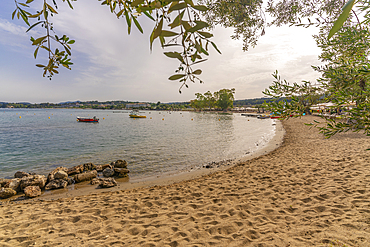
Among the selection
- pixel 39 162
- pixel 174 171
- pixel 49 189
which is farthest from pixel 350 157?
pixel 39 162

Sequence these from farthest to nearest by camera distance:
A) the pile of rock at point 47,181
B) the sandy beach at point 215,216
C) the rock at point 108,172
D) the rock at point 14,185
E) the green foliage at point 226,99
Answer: the green foliage at point 226,99, the rock at point 108,172, the rock at point 14,185, the pile of rock at point 47,181, the sandy beach at point 215,216

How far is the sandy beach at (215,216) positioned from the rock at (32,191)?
2.61 ft

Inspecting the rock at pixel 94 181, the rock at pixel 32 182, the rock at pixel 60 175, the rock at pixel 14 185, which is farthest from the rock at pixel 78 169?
the rock at pixel 14 185

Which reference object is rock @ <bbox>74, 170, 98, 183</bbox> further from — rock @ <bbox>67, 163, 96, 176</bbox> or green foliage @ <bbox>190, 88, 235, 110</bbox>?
green foliage @ <bbox>190, 88, 235, 110</bbox>

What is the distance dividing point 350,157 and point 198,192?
27.9ft

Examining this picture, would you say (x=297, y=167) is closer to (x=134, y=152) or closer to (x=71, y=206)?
(x=71, y=206)

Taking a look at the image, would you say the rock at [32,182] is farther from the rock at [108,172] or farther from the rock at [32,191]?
the rock at [108,172]

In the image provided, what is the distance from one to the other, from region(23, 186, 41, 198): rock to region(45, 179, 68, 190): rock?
1.21ft

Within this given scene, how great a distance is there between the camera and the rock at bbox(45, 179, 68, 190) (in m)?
8.07

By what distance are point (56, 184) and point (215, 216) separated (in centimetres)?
773

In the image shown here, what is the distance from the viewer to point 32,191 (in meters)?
7.45

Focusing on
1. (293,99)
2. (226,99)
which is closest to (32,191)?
(293,99)

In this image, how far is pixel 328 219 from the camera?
4.02m

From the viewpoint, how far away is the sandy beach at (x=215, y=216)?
3666 millimetres
